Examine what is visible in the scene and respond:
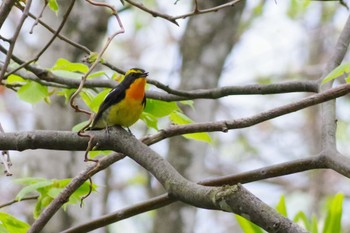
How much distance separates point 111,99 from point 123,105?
6cm

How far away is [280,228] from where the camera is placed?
4.84 feet

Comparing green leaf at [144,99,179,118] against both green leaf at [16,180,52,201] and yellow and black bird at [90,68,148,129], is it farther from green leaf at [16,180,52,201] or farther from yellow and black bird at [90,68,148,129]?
green leaf at [16,180,52,201]

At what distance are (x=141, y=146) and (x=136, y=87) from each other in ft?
2.76

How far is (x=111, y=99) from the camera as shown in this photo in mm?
2789

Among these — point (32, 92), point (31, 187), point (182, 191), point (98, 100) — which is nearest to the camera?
point (182, 191)

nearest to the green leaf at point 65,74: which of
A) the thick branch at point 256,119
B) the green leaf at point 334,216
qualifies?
the thick branch at point 256,119

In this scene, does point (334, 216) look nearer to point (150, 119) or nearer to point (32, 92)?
point (150, 119)

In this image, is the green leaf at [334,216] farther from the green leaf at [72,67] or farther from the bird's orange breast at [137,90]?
the green leaf at [72,67]

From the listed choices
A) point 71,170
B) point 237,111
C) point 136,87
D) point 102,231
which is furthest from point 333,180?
point 136,87

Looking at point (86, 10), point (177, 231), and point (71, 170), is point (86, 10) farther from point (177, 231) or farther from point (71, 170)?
point (177, 231)

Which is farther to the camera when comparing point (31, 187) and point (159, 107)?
point (159, 107)

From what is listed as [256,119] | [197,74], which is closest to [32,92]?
[256,119]

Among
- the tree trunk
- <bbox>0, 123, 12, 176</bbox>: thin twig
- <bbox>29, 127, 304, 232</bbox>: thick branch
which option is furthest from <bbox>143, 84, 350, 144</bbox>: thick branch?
the tree trunk

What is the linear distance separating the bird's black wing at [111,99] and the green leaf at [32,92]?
0.98ft
